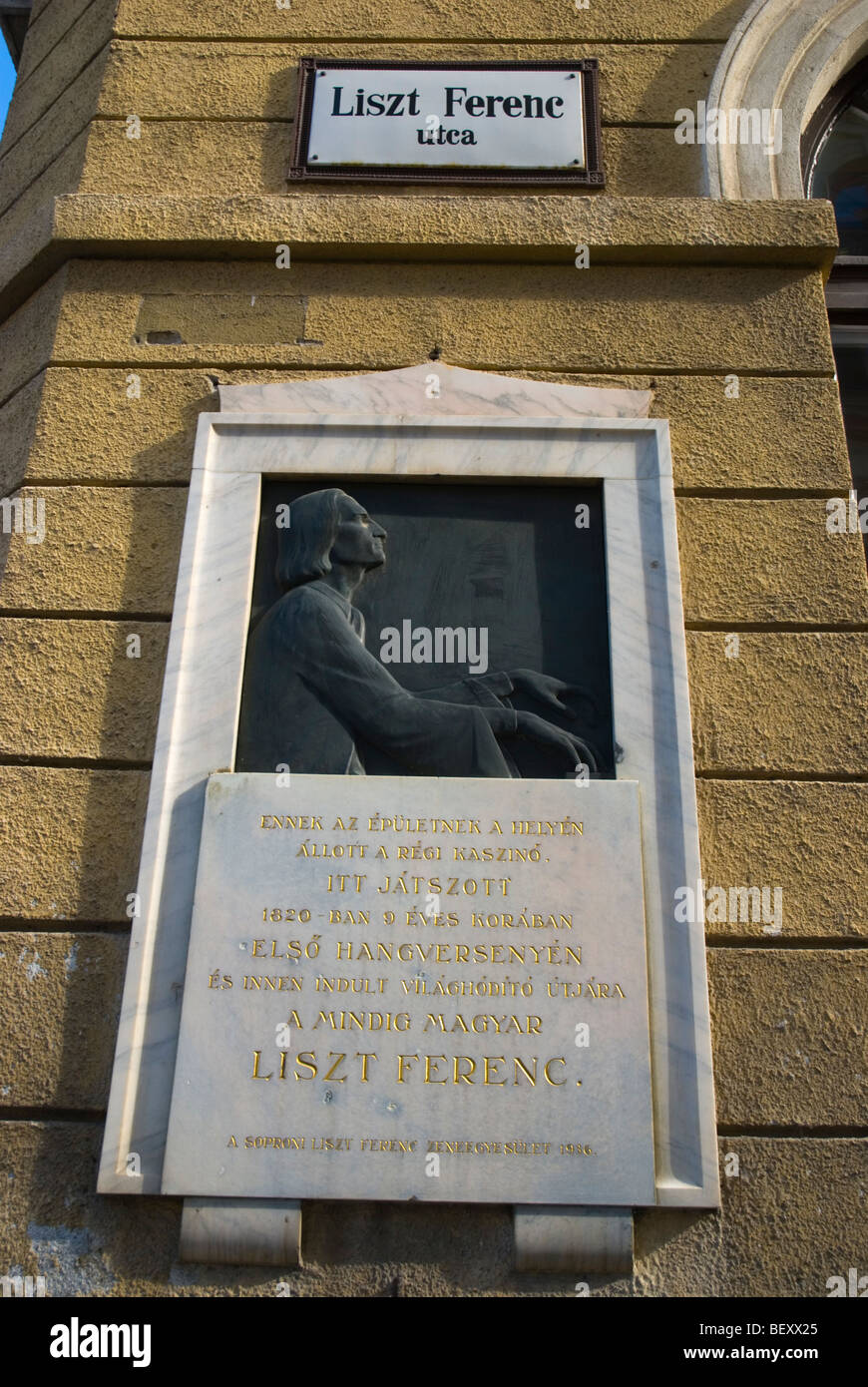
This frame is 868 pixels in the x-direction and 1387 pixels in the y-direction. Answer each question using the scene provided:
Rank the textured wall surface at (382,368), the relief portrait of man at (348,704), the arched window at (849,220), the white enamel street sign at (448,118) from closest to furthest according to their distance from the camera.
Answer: the textured wall surface at (382,368), the relief portrait of man at (348,704), the white enamel street sign at (448,118), the arched window at (849,220)

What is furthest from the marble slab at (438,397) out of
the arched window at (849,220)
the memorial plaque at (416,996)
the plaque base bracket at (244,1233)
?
the plaque base bracket at (244,1233)

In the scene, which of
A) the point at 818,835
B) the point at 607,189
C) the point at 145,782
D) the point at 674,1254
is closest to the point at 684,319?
the point at 607,189

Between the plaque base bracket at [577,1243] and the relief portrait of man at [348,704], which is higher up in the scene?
the relief portrait of man at [348,704]

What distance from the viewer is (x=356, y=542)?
A: 14.1 ft

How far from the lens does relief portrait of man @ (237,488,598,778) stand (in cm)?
391

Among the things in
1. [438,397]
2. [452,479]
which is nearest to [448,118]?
[438,397]

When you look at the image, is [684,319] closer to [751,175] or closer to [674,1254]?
[751,175]

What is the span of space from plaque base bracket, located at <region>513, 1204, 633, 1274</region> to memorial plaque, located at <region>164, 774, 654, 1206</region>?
0.08 metres

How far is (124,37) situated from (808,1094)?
6.04m

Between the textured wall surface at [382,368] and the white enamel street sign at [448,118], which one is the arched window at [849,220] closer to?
the textured wall surface at [382,368]

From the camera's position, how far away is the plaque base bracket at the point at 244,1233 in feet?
10.9

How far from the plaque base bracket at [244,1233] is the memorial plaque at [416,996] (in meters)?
0.07

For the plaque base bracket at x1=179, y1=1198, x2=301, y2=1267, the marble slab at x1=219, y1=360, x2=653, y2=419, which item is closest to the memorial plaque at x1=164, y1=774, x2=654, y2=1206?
the plaque base bracket at x1=179, y1=1198, x2=301, y2=1267

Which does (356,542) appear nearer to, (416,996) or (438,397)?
(438,397)
